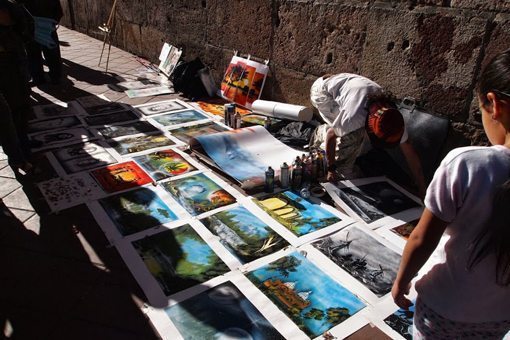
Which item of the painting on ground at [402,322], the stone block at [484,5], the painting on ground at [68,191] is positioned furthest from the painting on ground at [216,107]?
the painting on ground at [402,322]

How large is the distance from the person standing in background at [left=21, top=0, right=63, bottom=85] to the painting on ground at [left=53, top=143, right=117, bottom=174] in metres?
1.95

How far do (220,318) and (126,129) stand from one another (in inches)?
94.8

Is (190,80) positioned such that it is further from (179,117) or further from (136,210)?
(136,210)

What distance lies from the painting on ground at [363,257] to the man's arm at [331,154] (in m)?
0.51

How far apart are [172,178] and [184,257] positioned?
0.88m

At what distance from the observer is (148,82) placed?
5.02m

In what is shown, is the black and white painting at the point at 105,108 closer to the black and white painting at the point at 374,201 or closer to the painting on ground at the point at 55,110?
the painting on ground at the point at 55,110

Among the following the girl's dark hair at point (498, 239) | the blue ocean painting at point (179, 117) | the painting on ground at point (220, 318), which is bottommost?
the blue ocean painting at point (179, 117)

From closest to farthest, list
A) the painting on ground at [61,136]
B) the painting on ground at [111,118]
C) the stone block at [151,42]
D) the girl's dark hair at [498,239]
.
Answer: the girl's dark hair at [498,239] < the painting on ground at [61,136] < the painting on ground at [111,118] < the stone block at [151,42]

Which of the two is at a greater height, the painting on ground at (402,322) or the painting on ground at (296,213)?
the painting on ground at (402,322)

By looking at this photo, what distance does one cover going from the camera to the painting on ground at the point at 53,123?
3396 mm

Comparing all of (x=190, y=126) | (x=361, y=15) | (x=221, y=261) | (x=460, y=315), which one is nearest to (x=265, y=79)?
(x=190, y=126)

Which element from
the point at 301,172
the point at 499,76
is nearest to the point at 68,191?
the point at 301,172

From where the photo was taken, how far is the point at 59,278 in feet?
5.81
